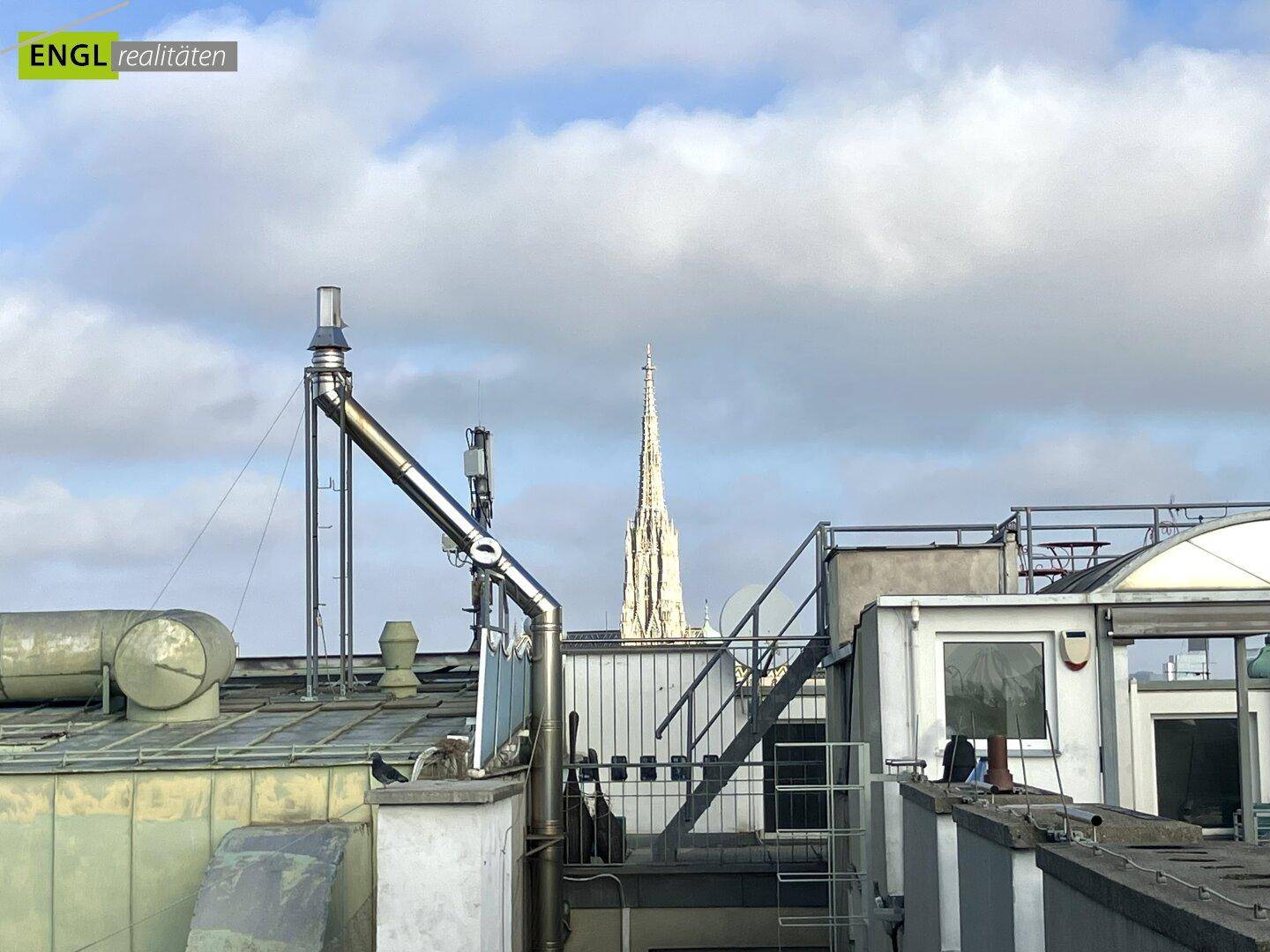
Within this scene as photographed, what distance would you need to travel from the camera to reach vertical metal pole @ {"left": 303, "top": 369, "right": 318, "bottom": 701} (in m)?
19.1

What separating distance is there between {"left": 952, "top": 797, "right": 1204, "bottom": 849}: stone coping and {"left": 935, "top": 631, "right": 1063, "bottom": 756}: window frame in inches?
274

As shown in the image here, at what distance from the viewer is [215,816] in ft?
47.0

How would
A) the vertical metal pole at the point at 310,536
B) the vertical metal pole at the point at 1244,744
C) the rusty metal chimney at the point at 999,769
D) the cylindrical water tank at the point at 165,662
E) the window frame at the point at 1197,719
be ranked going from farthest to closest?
the vertical metal pole at the point at 310,536 → the cylindrical water tank at the point at 165,662 → the window frame at the point at 1197,719 → the vertical metal pole at the point at 1244,744 → the rusty metal chimney at the point at 999,769

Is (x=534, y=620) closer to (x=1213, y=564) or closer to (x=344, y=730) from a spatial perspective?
(x=344, y=730)

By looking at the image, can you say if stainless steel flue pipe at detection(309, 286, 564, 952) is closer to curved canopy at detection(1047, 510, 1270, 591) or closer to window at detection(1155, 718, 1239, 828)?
curved canopy at detection(1047, 510, 1270, 591)

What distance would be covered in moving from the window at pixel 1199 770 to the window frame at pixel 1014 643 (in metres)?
1.61

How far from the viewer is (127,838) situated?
567 inches

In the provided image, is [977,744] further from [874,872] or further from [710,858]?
[710,858]

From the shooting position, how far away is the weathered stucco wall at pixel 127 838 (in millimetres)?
14188

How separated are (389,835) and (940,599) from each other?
276 inches

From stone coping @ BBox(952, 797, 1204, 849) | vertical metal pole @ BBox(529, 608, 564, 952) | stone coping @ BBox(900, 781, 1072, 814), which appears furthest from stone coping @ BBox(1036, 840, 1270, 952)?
vertical metal pole @ BBox(529, 608, 564, 952)

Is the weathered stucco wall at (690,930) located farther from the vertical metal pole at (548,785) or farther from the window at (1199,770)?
the window at (1199,770)

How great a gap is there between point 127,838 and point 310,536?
5.91m

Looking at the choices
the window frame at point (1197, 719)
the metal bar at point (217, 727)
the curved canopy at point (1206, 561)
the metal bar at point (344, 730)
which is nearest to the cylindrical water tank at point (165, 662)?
the metal bar at point (217, 727)
